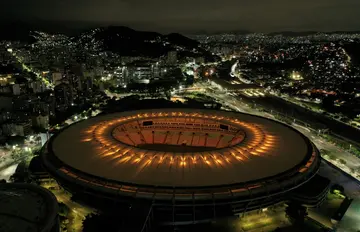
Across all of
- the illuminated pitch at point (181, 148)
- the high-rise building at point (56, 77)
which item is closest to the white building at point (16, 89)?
the high-rise building at point (56, 77)

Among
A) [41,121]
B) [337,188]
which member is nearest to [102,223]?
[337,188]

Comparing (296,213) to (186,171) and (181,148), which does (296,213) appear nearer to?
(186,171)

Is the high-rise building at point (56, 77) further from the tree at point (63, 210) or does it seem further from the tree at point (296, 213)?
the tree at point (296, 213)

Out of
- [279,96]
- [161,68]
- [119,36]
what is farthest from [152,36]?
[279,96]

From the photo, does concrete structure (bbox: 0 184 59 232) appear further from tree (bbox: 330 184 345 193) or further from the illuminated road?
the illuminated road

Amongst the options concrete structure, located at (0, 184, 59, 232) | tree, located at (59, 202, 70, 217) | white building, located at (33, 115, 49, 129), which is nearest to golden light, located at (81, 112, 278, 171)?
tree, located at (59, 202, 70, 217)

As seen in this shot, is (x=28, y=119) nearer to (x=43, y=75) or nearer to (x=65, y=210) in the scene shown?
(x=65, y=210)
